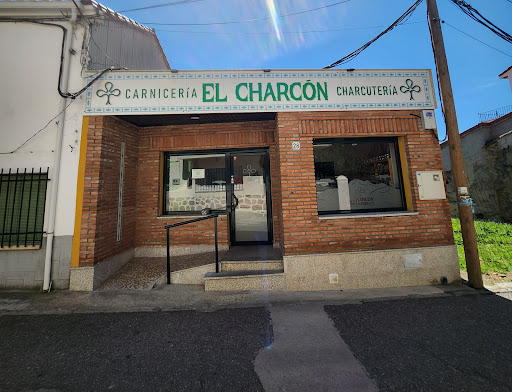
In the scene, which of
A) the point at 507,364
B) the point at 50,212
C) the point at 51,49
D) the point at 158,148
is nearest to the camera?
the point at 507,364

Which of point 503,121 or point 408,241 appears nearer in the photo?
point 408,241

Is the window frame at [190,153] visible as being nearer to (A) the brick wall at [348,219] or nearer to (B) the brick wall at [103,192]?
(B) the brick wall at [103,192]

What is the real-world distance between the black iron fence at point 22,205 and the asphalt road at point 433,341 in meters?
5.82

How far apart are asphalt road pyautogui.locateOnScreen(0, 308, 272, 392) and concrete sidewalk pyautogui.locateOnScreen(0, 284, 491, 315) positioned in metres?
0.19

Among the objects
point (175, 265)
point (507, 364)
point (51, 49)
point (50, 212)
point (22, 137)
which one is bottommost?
point (507, 364)

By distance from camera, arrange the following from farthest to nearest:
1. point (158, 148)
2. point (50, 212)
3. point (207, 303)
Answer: point (158, 148)
point (50, 212)
point (207, 303)

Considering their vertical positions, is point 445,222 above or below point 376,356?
above

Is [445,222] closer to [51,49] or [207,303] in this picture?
[207,303]

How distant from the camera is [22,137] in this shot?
166 inches

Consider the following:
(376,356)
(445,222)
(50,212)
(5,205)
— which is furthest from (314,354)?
(5,205)

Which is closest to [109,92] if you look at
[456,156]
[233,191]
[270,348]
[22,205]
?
[22,205]

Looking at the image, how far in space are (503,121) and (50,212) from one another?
58.2 ft

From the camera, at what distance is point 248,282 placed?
12.8ft

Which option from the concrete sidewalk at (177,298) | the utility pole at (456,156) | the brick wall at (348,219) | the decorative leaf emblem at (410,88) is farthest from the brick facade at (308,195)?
the concrete sidewalk at (177,298)
